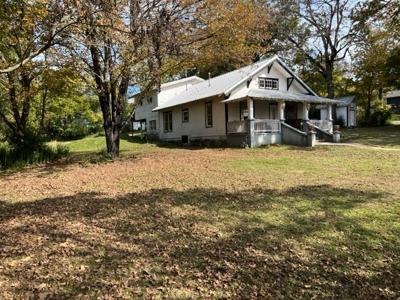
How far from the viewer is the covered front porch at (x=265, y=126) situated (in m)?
20.5

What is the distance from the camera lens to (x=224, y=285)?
3762 mm

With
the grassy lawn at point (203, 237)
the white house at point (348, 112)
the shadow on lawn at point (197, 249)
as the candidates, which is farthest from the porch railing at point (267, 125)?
the white house at point (348, 112)

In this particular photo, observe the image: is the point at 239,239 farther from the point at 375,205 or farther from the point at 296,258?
the point at 375,205

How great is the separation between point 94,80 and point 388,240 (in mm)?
13334

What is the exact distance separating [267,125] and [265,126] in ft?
0.47

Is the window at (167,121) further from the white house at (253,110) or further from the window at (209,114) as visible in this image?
the window at (209,114)

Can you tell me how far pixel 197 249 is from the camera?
15.7 ft

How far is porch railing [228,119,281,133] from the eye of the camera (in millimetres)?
20719

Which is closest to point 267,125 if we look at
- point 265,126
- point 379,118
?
point 265,126

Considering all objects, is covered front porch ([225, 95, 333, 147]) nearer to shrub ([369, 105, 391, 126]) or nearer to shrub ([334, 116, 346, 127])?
shrub ([369, 105, 391, 126])

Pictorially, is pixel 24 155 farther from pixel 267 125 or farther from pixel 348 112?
pixel 348 112

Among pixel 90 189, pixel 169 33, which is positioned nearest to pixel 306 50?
pixel 169 33

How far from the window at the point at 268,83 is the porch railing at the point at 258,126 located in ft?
11.2

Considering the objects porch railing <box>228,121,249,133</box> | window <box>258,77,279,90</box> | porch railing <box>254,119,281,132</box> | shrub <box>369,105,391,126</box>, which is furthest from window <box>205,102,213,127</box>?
shrub <box>369,105,391,126</box>
